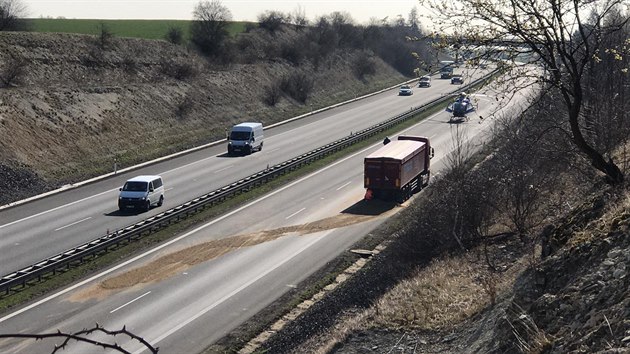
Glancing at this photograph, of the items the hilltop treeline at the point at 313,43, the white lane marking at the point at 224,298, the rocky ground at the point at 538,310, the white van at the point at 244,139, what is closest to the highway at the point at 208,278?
the white lane marking at the point at 224,298

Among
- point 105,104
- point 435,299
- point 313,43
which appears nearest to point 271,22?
point 313,43

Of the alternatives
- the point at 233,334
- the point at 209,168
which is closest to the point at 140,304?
the point at 233,334

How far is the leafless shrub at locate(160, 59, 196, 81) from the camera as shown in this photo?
78062 mm

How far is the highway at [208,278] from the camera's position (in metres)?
23.7

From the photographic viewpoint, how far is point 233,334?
23344mm

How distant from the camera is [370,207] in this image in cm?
4091

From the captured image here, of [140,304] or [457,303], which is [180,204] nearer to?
[140,304]

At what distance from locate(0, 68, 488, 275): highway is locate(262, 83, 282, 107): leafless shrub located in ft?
25.6

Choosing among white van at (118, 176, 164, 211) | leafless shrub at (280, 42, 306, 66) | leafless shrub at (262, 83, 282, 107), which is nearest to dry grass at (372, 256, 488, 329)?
white van at (118, 176, 164, 211)

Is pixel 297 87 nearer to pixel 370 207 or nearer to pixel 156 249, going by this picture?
pixel 370 207

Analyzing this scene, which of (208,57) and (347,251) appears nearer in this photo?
(347,251)

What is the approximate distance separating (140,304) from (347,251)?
1038 centimetres

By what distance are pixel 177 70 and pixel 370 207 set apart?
147 feet

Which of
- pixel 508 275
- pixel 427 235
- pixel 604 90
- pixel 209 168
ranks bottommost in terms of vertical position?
pixel 209 168
